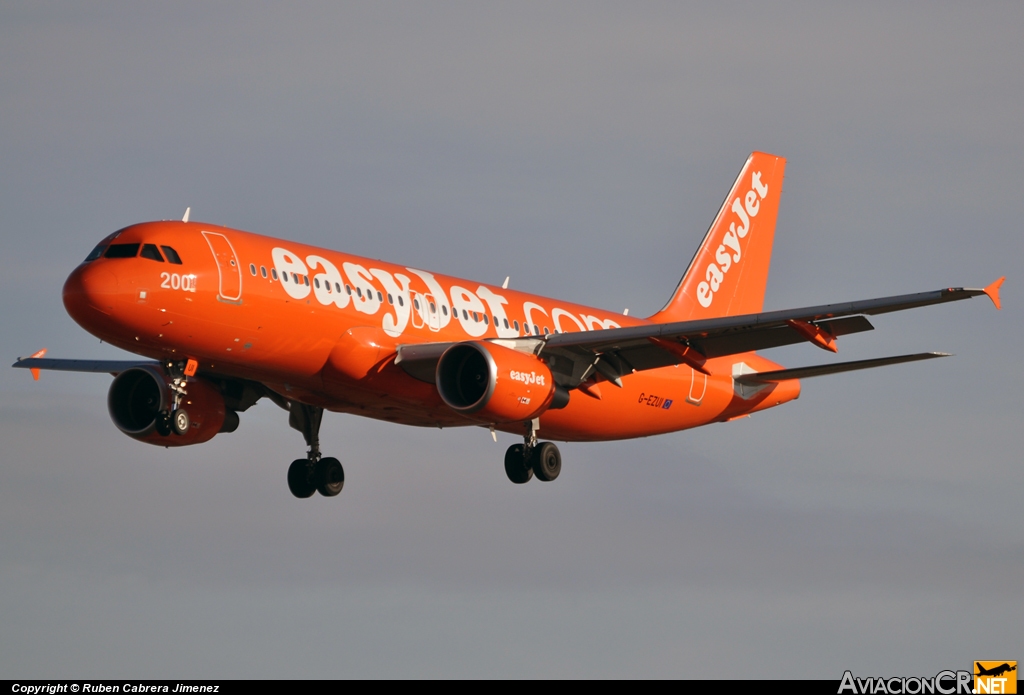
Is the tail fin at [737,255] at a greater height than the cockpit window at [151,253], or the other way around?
the tail fin at [737,255]

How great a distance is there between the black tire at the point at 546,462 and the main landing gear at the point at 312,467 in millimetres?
6670

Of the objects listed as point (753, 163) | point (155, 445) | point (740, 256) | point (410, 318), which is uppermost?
point (753, 163)

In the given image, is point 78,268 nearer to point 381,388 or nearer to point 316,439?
point 381,388

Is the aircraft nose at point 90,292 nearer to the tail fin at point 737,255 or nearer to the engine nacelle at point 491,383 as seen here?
the engine nacelle at point 491,383

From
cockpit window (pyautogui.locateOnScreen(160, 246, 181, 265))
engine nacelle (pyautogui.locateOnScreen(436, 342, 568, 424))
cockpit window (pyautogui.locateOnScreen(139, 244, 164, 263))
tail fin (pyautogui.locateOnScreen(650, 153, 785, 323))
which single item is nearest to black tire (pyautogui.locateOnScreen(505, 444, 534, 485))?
engine nacelle (pyautogui.locateOnScreen(436, 342, 568, 424))

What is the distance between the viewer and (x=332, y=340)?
4159cm

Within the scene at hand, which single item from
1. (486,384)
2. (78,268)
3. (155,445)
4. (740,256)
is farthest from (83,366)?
(740,256)

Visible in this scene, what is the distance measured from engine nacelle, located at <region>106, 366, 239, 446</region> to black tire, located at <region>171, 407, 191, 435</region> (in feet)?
11.2

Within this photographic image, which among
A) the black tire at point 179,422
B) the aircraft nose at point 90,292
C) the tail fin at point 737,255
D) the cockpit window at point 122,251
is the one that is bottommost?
the black tire at point 179,422

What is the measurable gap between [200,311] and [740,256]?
24.4 meters

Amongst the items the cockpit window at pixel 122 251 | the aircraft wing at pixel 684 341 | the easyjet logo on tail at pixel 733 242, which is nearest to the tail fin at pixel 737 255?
the easyjet logo on tail at pixel 733 242

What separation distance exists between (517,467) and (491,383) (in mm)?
5295

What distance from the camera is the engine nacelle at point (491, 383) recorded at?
42219 millimetres

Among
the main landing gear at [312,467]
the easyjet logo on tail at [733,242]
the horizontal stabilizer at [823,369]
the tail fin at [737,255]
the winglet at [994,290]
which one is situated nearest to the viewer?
the winglet at [994,290]
